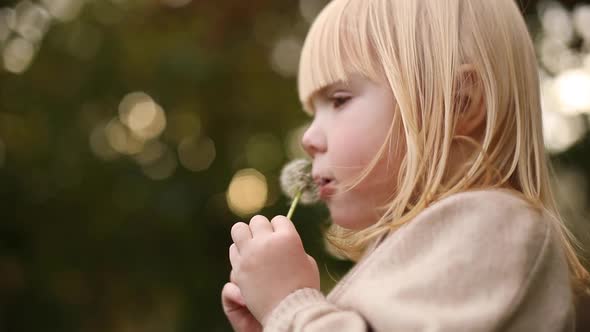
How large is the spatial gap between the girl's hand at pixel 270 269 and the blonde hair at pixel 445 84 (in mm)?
107

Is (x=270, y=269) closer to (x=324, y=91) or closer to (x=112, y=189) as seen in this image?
(x=324, y=91)

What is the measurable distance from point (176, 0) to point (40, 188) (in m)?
0.86

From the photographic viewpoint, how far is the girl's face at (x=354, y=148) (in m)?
0.96

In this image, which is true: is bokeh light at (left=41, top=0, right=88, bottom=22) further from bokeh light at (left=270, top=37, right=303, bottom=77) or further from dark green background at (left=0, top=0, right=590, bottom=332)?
bokeh light at (left=270, top=37, right=303, bottom=77)

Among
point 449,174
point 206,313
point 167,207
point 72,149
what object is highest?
point 449,174

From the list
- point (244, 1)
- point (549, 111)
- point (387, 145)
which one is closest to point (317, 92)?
point (387, 145)

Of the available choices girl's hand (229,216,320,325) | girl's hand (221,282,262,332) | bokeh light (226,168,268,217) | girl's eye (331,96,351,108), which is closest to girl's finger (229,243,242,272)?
girl's hand (229,216,320,325)

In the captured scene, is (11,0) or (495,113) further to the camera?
(11,0)

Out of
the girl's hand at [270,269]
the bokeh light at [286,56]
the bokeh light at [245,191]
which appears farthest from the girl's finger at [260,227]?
the bokeh light at [286,56]

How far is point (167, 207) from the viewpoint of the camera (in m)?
2.61

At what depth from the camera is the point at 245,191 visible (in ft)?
8.47

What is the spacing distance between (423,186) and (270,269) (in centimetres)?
21

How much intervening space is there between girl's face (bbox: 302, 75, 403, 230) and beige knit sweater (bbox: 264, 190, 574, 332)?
140mm

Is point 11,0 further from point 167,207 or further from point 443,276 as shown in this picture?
point 443,276
